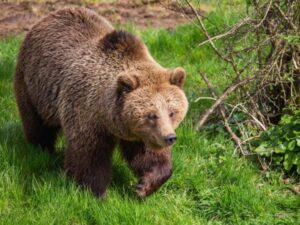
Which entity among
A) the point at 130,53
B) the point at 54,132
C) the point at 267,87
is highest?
the point at 130,53

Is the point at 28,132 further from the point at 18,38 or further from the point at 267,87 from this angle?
the point at 18,38

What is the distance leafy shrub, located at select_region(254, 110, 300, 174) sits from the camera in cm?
543

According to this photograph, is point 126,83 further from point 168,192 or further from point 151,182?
point 168,192

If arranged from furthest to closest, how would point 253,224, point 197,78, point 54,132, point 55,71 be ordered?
point 197,78 → point 54,132 → point 55,71 → point 253,224

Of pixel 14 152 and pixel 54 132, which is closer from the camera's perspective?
pixel 14 152

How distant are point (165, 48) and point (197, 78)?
0.94 m

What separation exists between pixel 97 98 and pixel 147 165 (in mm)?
692

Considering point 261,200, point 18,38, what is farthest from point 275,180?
point 18,38

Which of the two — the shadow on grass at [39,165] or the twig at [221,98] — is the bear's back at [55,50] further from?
the twig at [221,98]

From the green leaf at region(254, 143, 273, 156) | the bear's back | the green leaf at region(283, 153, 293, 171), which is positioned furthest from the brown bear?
the green leaf at region(283, 153, 293, 171)

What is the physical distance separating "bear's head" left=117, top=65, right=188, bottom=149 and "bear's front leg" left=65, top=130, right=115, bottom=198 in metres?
0.38

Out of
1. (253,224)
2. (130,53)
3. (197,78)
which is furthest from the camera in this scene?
(197,78)

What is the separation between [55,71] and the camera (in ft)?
18.2

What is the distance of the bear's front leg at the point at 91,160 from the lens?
4.98 m
